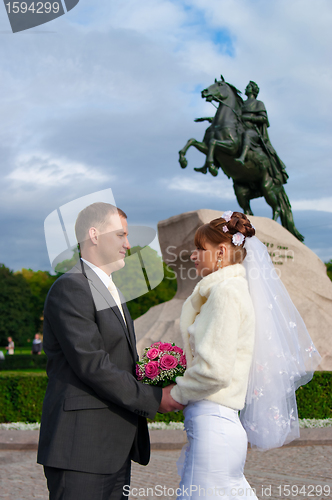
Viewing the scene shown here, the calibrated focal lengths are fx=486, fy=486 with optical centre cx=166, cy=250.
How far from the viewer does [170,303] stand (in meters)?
10.6

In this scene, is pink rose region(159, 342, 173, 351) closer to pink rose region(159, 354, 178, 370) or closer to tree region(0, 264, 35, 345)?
pink rose region(159, 354, 178, 370)

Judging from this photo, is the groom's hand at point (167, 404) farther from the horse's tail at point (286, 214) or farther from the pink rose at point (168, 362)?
the horse's tail at point (286, 214)

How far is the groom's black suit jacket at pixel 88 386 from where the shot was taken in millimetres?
2123

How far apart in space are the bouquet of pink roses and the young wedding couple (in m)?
0.05

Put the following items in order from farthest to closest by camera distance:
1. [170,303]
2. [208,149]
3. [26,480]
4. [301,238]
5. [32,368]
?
[32,368], [301,238], [208,149], [170,303], [26,480]

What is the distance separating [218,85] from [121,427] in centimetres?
1158

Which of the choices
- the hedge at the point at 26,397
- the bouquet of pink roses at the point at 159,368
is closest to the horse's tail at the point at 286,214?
the hedge at the point at 26,397

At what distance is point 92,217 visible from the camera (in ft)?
7.71

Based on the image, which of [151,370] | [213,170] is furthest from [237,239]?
[213,170]

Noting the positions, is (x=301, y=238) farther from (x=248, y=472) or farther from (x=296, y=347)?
(x=296, y=347)

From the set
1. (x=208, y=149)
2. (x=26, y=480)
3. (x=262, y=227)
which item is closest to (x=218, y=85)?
(x=208, y=149)

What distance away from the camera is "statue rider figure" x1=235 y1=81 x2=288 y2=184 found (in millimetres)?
12773

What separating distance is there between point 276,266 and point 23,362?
65.2ft

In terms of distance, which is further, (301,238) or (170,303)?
(301,238)
